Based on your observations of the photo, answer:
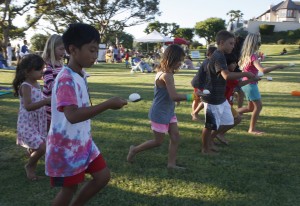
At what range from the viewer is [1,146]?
16.7ft

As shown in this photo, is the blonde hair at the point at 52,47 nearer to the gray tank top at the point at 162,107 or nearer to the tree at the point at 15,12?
the gray tank top at the point at 162,107

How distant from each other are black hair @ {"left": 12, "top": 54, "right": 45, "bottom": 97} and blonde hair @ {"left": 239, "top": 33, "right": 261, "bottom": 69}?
337 cm

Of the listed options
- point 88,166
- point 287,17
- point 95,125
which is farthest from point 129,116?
point 287,17

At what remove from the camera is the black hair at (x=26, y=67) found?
12.7ft

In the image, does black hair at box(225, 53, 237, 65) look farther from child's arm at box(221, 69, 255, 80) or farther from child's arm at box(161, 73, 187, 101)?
child's arm at box(161, 73, 187, 101)

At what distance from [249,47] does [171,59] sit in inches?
87.5

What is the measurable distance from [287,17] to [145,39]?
265 feet

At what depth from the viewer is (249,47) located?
220 inches

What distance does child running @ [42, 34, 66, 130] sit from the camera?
4.15m

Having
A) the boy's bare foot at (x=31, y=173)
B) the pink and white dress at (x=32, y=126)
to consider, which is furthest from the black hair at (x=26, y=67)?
A: the boy's bare foot at (x=31, y=173)

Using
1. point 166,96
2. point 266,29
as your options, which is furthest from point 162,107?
point 266,29

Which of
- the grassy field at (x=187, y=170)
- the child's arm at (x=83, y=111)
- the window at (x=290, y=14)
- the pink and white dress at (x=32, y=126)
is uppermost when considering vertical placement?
the window at (x=290, y=14)

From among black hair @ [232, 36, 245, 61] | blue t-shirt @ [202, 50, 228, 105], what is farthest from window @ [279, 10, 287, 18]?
blue t-shirt @ [202, 50, 228, 105]

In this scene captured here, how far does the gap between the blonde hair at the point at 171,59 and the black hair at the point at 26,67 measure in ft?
4.72
